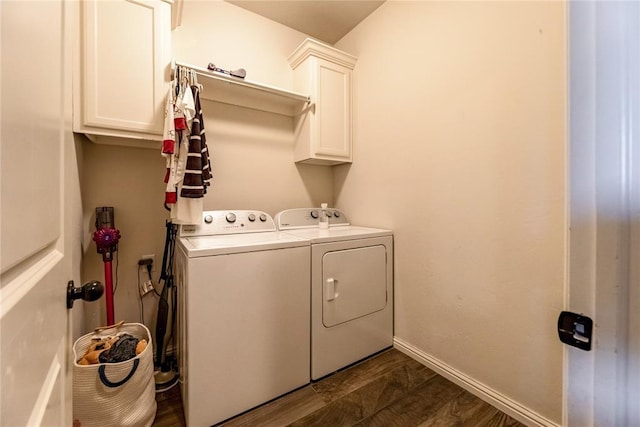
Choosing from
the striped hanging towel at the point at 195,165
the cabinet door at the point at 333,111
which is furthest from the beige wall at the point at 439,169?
the striped hanging towel at the point at 195,165

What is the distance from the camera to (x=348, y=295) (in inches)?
69.6

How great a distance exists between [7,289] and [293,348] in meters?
1.45

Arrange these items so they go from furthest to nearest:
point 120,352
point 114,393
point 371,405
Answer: point 371,405, point 120,352, point 114,393

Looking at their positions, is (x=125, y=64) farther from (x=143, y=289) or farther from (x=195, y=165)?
(x=143, y=289)

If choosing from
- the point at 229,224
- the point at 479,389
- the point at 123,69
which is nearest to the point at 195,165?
the point at 229,224

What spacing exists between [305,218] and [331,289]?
0.73 m

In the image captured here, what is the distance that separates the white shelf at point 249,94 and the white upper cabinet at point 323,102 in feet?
0.40

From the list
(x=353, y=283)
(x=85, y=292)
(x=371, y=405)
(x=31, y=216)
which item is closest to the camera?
(x=31, y=216)

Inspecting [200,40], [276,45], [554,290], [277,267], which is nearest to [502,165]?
[554,290]

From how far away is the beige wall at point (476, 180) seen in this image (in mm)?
1264

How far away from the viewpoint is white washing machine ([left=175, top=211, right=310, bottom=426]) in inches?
50.6

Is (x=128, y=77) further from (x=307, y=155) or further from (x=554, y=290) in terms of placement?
(x=554, y=290)

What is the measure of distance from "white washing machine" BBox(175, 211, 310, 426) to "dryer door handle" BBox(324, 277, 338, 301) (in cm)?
13

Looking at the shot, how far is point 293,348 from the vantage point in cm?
155
